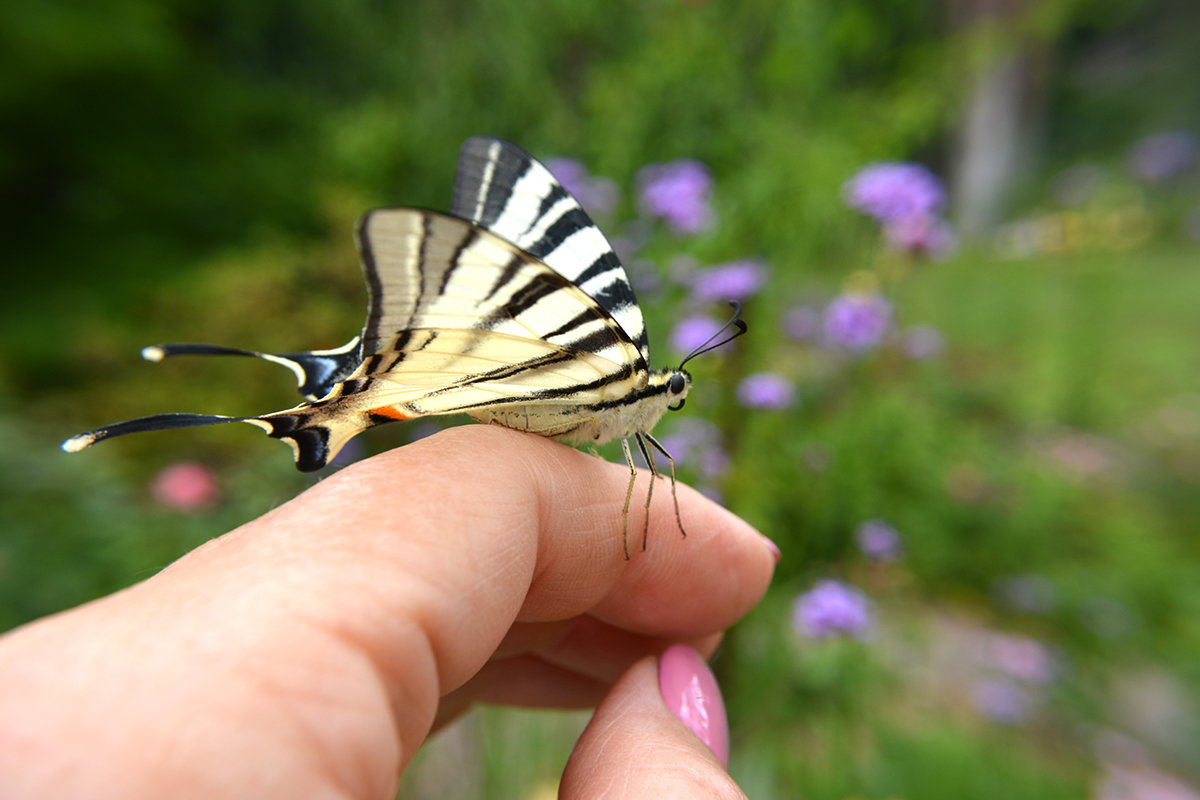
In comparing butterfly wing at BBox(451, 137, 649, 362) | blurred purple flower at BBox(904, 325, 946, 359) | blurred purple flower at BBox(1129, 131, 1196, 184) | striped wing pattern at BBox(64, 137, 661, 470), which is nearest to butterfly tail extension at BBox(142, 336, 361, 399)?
striped wing pattern at BBox(64, 137, 661, 470)

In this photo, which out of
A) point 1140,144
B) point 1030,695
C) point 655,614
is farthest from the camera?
point 1140,144

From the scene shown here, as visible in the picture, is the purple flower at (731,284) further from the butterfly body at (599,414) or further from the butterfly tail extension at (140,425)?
the butterfly tail extension at (140,425)

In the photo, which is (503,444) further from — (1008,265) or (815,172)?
(1008,265)

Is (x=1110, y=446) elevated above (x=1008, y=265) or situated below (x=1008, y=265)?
below

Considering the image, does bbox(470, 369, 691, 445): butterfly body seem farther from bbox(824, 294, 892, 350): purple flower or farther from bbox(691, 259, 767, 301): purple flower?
bbox(824, 294, 892, 350): purple flower

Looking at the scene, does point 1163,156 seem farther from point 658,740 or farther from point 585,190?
point 658,740

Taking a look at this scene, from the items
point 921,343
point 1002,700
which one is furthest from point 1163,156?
point 1002,700

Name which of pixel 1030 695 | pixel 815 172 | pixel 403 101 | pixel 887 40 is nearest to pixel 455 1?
pixel 403 101
